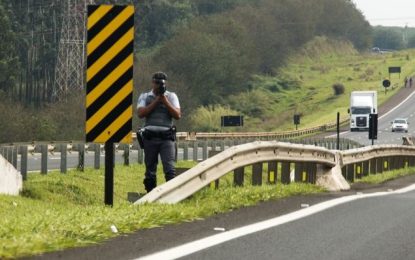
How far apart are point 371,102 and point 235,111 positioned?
3627cm

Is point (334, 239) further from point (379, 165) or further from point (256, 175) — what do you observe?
point (379, 165)

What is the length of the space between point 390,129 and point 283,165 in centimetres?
8136

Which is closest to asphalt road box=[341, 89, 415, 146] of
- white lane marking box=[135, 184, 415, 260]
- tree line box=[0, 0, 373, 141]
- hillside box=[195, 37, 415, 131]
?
hillside box=[195, 37, 415, 131]

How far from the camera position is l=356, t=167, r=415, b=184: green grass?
20.4 m

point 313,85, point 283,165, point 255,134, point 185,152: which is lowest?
point 255,134

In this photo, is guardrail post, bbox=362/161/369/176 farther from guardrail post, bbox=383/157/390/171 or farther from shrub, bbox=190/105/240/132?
shrub, bbox=190/105/240/132

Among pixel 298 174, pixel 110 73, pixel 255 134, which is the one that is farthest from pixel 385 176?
pixel 255 134

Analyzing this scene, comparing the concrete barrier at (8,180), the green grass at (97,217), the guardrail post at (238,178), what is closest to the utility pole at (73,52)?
the concrete barrier at (8,180)

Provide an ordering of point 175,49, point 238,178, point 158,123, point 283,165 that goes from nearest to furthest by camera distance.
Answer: point 158,123 → point 238,178 → point 283,165 → point 175,49

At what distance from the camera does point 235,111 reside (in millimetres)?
118875

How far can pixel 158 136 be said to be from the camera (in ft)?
40.8

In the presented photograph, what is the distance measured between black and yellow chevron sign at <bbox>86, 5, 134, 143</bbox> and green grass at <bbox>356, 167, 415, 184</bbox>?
10531 millimetres

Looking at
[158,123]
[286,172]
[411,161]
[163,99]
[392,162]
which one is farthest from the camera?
[411,161]

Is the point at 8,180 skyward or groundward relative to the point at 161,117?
groundward
